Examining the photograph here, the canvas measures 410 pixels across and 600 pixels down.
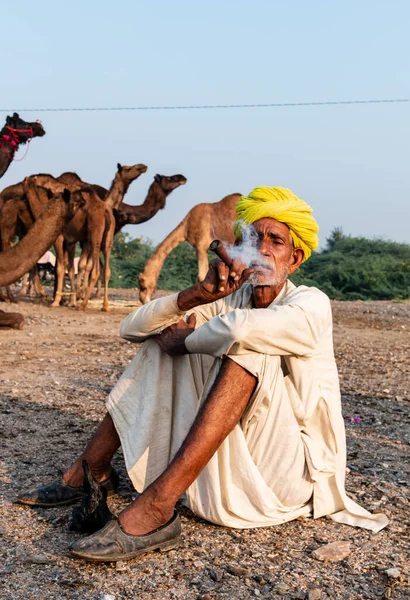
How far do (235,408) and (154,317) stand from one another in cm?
53

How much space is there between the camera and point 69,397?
5.26m

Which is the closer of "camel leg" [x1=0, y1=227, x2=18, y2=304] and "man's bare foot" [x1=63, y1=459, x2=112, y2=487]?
"man's bare foot" [x1=63, y1=459, x2=112, y2=487]

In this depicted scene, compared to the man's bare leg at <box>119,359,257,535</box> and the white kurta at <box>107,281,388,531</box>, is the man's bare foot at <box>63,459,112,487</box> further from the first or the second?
the man's bare leg at <box>119,359,257,535</box>

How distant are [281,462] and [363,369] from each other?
14.7ft

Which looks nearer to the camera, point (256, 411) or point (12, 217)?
point (256, 411)

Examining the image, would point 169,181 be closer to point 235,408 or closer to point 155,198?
point 155,198

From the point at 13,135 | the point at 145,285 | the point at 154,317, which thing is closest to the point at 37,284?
the point at 145,285

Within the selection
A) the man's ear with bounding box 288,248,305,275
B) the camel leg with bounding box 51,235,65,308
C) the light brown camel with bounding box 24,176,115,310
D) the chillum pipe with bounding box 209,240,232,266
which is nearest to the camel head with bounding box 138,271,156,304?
the light brown camel with bounding box 24,176,115,310

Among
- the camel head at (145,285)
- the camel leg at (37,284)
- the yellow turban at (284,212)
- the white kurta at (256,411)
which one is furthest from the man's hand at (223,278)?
the camel leg at (37,284)

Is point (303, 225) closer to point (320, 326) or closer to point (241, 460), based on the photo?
point (320, 326)

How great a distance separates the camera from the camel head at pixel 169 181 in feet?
51.3

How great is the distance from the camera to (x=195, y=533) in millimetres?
2760

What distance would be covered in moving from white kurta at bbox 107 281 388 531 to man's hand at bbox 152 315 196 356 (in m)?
0.03

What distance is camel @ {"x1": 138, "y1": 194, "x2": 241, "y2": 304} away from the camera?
42.6ft
